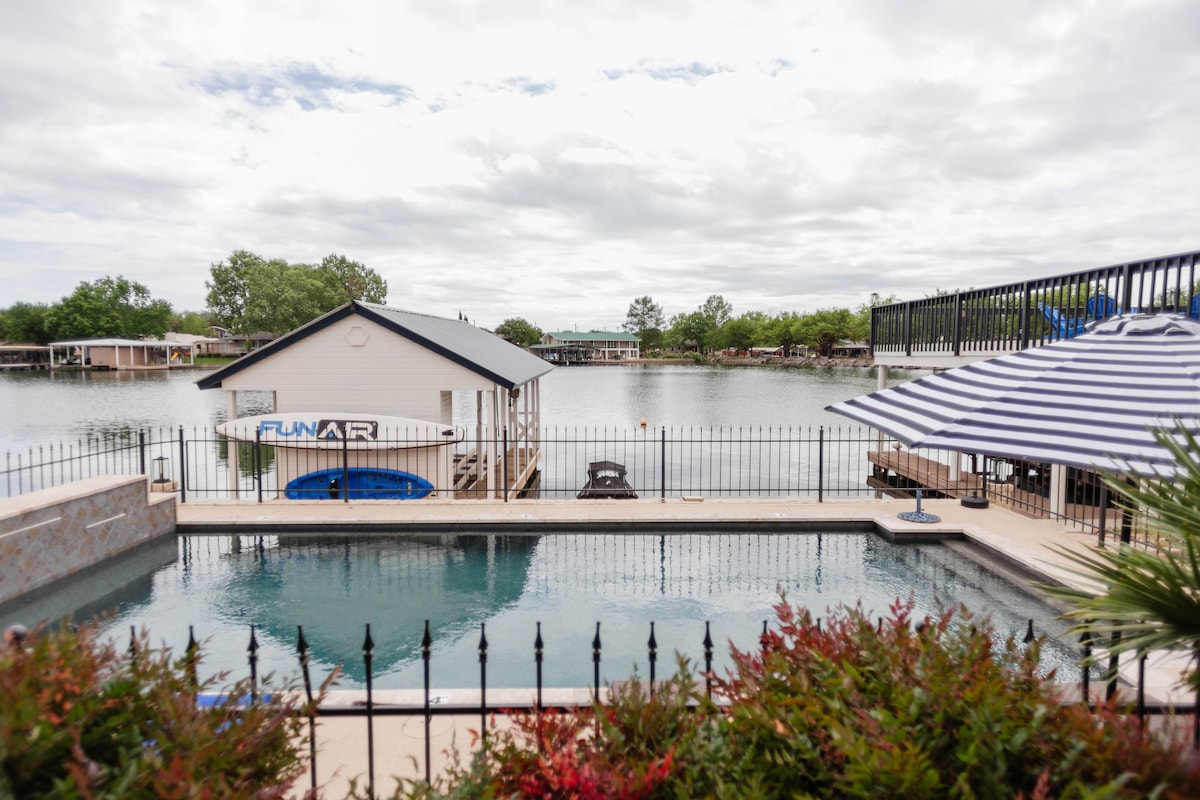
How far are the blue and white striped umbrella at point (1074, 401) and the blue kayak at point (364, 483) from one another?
11131 mm

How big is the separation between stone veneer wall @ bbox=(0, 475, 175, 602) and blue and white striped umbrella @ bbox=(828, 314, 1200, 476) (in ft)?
39.0

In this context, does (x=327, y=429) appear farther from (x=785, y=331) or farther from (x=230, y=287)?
(x=785, y=331)

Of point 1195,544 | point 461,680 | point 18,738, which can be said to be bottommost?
point 461,680

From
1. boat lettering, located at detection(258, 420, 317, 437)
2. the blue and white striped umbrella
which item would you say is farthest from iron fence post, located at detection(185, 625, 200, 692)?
boat lettering, located at detection(258, 420, 317, 437)

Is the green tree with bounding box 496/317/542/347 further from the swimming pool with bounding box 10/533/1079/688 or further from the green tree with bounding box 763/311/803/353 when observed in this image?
the swimming pool with bounding box 10/533/1079/688

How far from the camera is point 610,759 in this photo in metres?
3.14

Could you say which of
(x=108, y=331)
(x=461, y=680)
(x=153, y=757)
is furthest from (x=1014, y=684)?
(x=108, y=331)

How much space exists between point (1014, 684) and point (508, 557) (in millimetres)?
9742

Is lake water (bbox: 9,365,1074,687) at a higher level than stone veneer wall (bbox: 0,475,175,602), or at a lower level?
lower

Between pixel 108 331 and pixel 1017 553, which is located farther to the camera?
pixel 108 331

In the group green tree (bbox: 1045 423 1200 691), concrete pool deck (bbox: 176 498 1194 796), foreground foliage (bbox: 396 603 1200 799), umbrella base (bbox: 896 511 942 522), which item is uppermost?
green tree (bbox: 1045 423 1200 691)

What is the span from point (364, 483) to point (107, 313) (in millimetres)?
125577

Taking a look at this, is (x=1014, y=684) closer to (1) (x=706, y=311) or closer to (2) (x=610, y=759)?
(2) (x=610, y=759)

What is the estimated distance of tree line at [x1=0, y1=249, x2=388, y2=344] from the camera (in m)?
83.2
